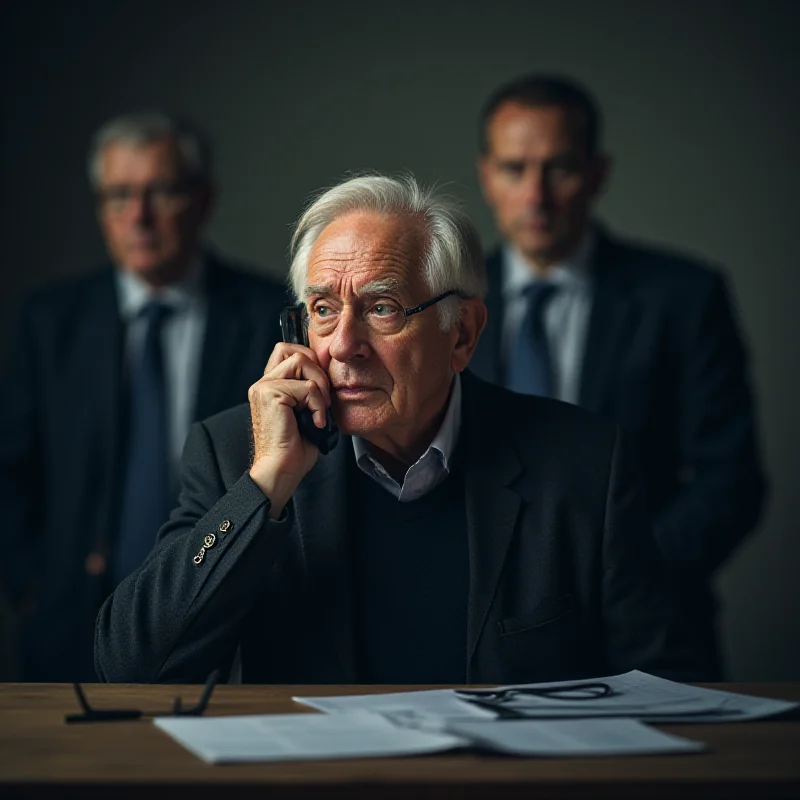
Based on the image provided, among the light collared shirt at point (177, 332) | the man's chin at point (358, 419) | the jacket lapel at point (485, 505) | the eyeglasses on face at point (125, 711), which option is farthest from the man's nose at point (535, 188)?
the eyeglasses on face at point (125, 711)

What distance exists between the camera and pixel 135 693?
73.0 inches

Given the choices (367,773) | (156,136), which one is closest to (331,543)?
(367,773)

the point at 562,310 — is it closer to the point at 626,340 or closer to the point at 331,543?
the point at 626,340

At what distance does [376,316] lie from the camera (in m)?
2.45

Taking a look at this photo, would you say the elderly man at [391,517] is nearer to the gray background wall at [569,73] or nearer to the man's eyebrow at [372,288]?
the man's eyebrow at [372,288]

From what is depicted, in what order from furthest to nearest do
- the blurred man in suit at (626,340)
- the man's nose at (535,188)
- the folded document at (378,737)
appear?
the man's nose at (535,188) < the blurred man in suit at (626,340) < the folded document at (378,737)

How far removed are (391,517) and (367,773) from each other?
1.11m

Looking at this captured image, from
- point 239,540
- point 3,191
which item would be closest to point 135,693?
point 239,540

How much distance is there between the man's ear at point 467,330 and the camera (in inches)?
102

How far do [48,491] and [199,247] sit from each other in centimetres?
93

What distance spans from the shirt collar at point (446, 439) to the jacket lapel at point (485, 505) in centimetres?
2

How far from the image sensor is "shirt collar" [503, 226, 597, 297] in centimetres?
386

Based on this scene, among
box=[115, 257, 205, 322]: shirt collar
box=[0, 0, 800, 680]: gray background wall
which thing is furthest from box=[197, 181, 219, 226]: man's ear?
box=[0, 0, 800, 680]: gray background wall

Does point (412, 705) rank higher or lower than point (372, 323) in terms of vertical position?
lower
